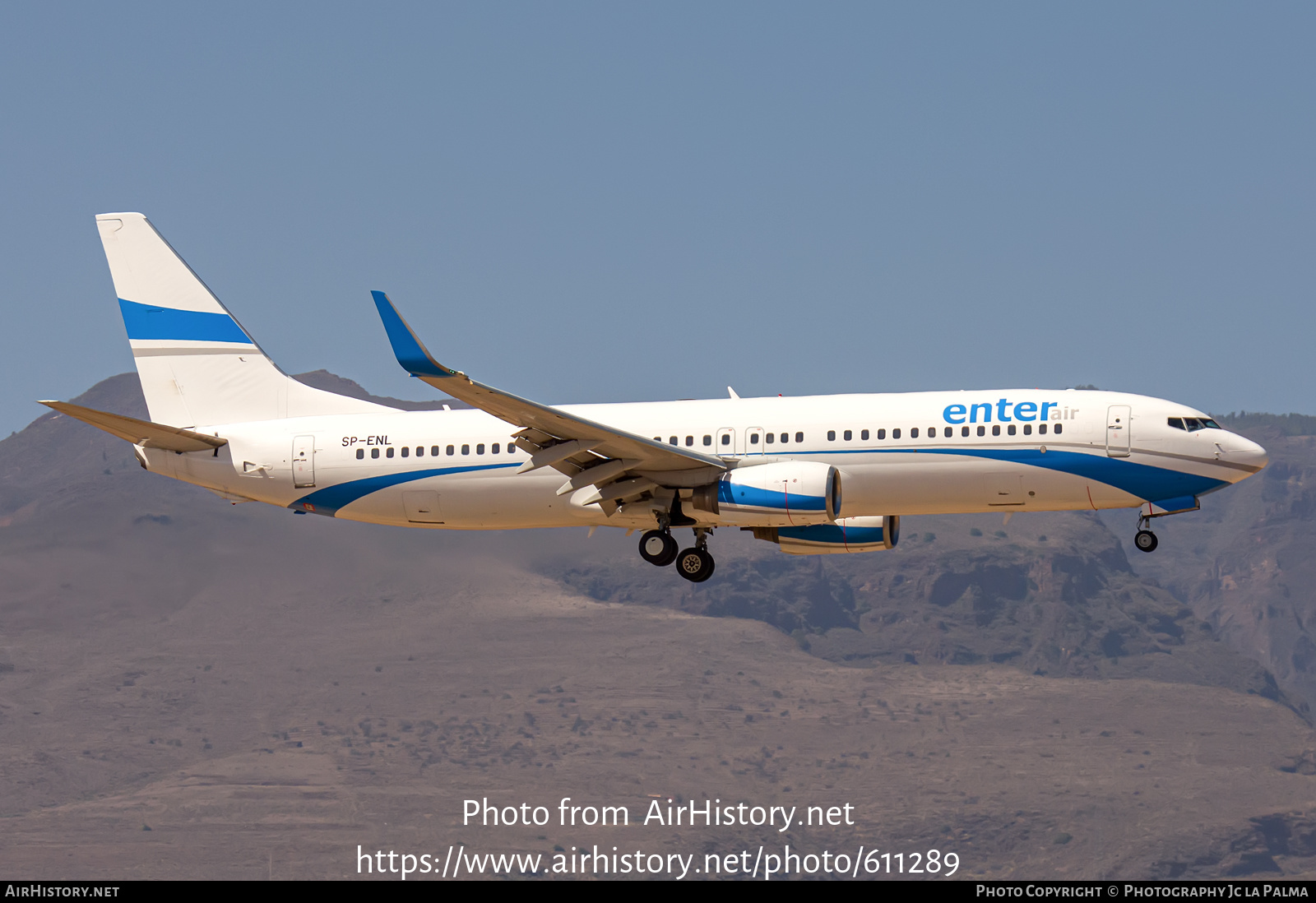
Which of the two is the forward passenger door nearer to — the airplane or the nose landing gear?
the airplane

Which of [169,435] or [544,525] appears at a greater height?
[169,435]

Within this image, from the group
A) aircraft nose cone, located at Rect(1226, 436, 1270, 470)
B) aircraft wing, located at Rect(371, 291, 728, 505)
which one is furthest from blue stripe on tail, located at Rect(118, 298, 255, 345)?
aircraft nose cone, located at Rect(1226, 436, 1270, 470)

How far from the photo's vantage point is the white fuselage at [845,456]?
49.6m

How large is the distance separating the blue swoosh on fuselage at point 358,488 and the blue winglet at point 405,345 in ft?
29.8

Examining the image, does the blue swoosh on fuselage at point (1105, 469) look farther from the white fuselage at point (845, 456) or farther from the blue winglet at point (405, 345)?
the blue winglet at point (405, 345)

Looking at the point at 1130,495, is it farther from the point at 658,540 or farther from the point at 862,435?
the point at 658,540

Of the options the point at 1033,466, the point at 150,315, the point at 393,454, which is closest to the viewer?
the point at 1033,466

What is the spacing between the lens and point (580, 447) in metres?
48.9

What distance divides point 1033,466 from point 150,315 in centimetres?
2797

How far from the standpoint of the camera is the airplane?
162 feet

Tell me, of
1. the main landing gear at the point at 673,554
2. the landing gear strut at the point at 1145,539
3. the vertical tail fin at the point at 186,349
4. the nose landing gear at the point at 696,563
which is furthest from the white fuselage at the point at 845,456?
the vertical tail fin at the point at 186,349
